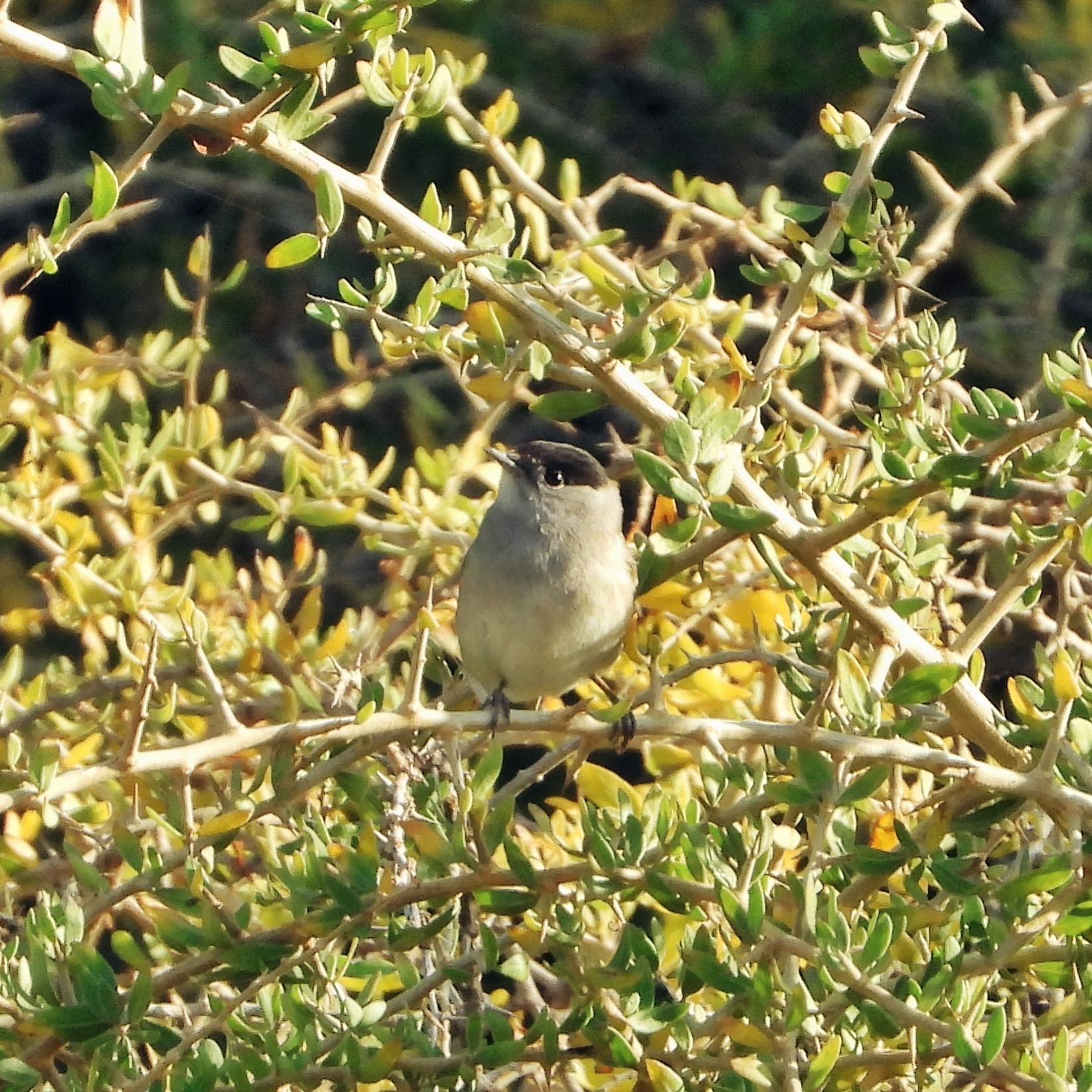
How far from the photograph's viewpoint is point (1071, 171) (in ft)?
12.9

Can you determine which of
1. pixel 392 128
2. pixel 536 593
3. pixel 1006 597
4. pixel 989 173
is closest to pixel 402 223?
pixel 392 128

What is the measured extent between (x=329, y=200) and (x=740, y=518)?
1.81 feet

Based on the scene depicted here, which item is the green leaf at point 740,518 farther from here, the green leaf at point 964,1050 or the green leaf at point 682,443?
the green leaf at point 964,1050

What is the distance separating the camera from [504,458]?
→ 11.0ft

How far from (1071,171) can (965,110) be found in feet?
2.31

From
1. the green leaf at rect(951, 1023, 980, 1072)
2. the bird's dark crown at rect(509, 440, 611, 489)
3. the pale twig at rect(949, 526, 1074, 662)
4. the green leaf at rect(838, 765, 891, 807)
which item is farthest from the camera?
the bird's dark crown at rect(509, 440, 611, 489)

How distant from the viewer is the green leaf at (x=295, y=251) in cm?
194

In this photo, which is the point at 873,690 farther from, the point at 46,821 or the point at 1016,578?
the point at 46,821

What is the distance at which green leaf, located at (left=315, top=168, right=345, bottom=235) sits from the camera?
73.5 inches

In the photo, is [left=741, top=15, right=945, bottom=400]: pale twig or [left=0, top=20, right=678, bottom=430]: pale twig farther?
[left=741, top=15, right=945, bottom=400]: pale twig

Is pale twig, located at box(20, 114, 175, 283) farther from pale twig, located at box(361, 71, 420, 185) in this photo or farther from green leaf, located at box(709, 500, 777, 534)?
green leaf, located at box(709, 500, 777, 534)

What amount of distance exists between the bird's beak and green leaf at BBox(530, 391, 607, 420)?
128 centimetres

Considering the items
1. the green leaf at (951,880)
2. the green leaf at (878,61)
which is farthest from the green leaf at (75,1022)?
the green leaf at (878,61)

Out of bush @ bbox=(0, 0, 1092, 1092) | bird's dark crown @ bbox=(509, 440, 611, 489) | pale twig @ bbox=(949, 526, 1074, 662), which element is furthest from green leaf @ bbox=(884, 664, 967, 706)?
bird's dark crown @ bbox=(509, 440, 611, 489)
